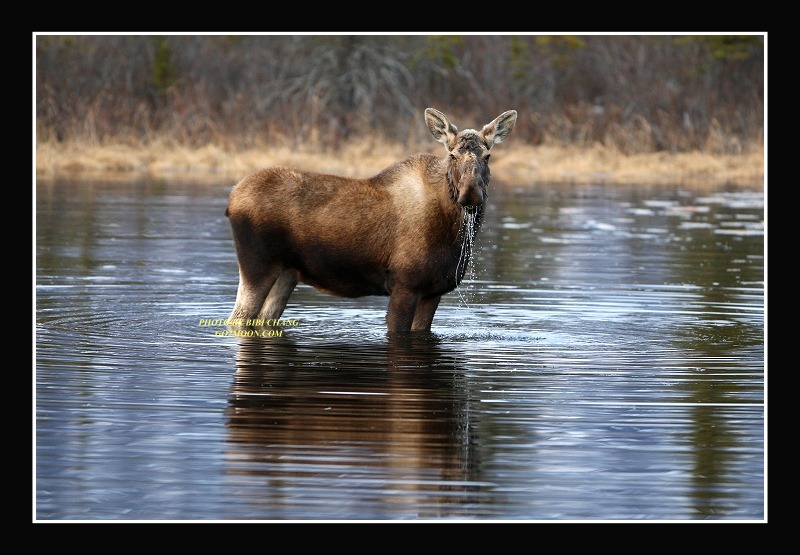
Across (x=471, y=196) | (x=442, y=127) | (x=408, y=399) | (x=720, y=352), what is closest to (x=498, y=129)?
(x=442, y=127)

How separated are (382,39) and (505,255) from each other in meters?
26.2

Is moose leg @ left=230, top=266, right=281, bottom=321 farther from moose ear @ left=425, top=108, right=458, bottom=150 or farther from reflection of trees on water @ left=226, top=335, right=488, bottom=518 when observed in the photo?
moose ear @ left=425, top=108, right=458, bottom=150

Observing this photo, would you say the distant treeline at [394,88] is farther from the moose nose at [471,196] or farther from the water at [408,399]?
the moose nose at [471,196]

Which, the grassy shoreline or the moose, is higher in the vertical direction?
the grassy shoreline

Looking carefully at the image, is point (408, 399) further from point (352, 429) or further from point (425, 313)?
point (425, 313)

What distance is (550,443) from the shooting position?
932 cm

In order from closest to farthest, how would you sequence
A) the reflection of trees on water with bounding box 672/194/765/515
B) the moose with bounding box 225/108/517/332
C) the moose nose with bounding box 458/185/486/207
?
1. the reflection of trees on water with bounding box 672/194/765/515
2. the moose nose with bounding box 458/185/486/207
3. the moose with bounding box 225/108/517/332

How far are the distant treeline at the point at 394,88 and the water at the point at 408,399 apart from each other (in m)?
22.2

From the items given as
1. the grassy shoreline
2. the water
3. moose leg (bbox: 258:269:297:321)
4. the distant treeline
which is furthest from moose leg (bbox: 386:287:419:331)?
the distant treeline

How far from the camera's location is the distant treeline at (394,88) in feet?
136

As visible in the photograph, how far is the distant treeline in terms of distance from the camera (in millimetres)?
41594

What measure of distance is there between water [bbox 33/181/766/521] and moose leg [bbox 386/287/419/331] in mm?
157

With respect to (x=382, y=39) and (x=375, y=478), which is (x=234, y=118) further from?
(x=375, y=478)

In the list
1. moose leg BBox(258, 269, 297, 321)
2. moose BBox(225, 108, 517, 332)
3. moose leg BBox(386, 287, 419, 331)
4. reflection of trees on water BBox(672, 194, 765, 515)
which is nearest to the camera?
reflection of trees on water BBox(672, 194, 765, 515)
